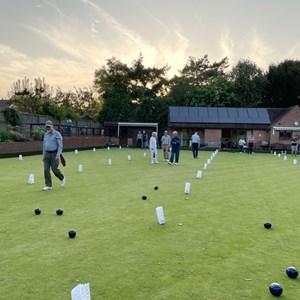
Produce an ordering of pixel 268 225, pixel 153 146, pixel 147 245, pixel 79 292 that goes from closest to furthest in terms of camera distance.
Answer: pixel 79 292 → pixel 147 245 → pixel 268 225 → pixel 153 146

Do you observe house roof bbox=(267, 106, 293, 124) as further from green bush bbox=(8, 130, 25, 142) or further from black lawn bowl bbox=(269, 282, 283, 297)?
black lawn bowl bbox=(269, 282, 283, 297)

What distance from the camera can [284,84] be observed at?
50.3m

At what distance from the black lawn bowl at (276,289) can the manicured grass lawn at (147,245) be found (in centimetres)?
11

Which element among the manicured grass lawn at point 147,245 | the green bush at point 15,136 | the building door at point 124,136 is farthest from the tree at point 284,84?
the manicured grass lawn at point 147,245

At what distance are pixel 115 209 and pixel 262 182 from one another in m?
6.46

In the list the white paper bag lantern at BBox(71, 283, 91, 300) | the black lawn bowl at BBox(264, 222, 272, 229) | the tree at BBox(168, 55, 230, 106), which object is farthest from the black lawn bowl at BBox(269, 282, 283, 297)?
the tree at BBox(168, 55, 230, 106)

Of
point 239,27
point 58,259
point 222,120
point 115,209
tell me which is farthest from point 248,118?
point 58,259

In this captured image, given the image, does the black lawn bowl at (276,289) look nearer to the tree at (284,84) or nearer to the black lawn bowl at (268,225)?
the black lawn bowl at (268,225)

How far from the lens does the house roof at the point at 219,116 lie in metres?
42.4

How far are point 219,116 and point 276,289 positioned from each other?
136 ft

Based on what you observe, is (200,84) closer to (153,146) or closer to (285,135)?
(285,135)

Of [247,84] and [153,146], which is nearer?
[153,146]

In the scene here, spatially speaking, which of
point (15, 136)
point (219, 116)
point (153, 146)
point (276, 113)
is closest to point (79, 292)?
point (153, 146)

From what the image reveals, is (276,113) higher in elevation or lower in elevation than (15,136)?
higher
